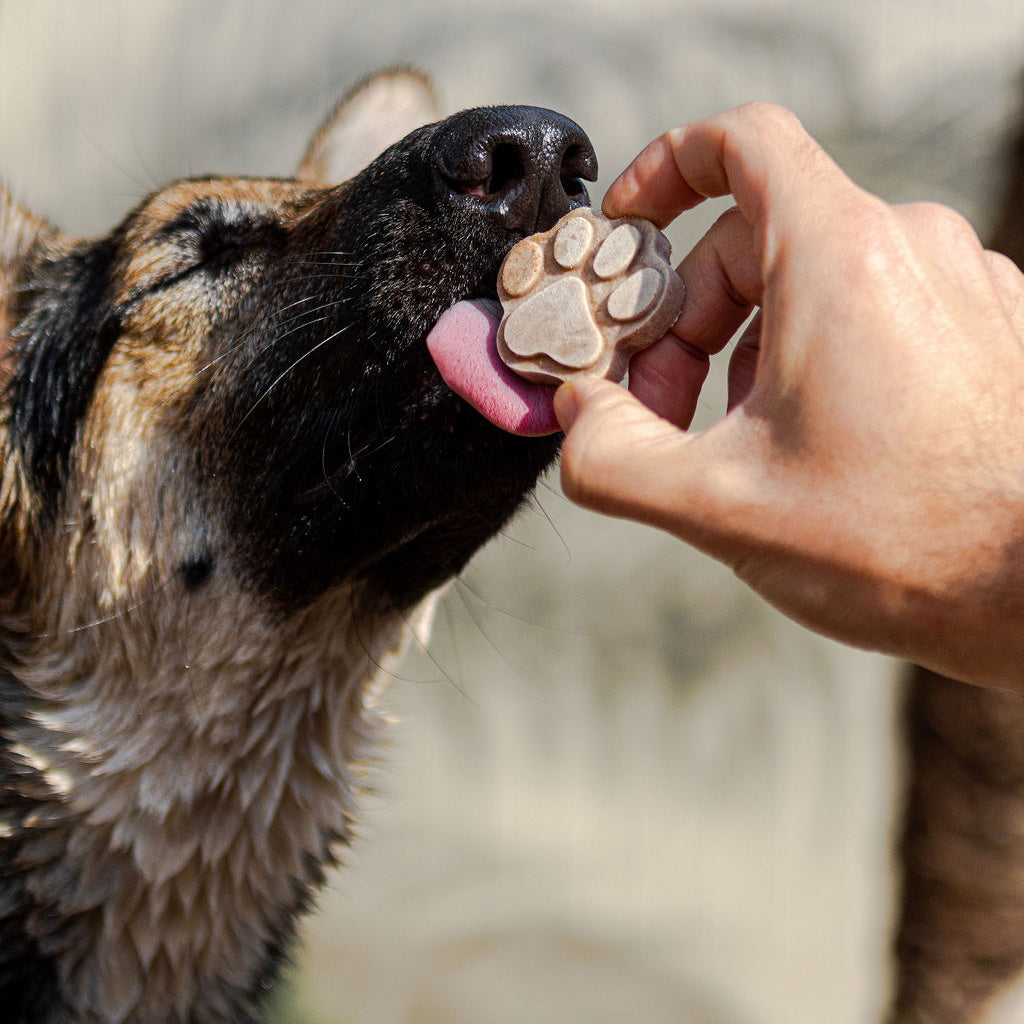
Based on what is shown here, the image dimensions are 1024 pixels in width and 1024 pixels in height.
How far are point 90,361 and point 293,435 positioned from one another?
649mm

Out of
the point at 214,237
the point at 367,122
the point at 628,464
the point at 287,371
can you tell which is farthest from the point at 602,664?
the point at 628,464

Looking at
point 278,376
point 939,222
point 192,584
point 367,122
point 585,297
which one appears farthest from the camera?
point 367,122

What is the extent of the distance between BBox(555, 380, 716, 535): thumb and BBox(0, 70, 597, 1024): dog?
57 cm

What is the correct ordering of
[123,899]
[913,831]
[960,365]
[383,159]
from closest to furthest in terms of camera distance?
1. [960,365]
2. [383,159]
3. [123,899]
4. [913,831]

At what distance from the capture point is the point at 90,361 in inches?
98.2

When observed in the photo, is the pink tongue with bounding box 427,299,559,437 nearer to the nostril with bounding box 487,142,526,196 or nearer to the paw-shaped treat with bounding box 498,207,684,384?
the paw-shaped treat with bounding box 498,207,684,384

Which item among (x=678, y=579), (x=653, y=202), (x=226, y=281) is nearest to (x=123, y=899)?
(x=226, y=281)

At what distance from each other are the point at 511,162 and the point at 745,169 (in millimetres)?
540

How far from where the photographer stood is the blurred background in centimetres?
443

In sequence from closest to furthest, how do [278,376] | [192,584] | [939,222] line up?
[939,222] → [278,376] → [192,584]

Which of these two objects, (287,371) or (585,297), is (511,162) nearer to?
(585,297)

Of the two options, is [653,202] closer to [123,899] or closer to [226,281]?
[226,281]

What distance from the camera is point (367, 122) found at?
3.17 meters

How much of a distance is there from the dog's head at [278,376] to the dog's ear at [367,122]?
47cm
